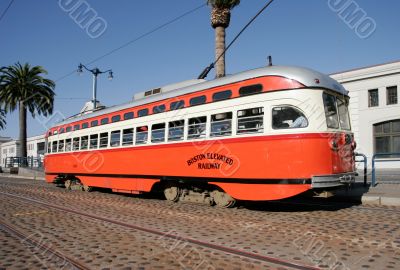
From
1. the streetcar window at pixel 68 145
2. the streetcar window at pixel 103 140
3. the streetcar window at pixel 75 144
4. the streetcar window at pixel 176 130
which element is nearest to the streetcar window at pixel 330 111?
the streetcar window at pixel 176 130

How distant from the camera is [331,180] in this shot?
8.33 m

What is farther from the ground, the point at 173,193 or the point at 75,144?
the point at 75,144

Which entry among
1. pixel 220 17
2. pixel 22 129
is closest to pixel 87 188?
pixel 220 17

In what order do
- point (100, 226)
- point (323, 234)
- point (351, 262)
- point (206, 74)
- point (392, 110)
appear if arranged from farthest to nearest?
1. point (392, 110)
2. point (206, 74)
3. point (100, 226)
4. point (323, 234)
5. point (351, 262)

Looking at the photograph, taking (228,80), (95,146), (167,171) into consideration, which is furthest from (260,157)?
(95,146)

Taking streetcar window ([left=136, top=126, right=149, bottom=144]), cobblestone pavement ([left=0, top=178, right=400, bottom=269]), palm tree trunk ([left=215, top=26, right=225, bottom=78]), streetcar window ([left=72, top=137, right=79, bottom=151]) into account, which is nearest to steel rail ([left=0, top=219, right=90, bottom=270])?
cobblestone pavement ([left=0, top=178, right=400, bottom=269])

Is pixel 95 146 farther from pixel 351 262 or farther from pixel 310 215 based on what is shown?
pixel 351 262

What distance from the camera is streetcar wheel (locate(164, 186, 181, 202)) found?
452 inches

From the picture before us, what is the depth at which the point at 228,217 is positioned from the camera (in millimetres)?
8539

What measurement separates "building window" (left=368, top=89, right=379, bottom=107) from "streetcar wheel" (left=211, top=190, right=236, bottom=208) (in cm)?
1846

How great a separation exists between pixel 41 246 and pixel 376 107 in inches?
914

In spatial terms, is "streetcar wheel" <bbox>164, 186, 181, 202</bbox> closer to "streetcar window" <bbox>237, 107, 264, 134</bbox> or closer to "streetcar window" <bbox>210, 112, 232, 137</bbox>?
"streetcar window" <bbox>210, 112, 232, 137</bbox>

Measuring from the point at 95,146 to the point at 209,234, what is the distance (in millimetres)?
9262

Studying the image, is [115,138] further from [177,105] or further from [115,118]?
[177,105]
